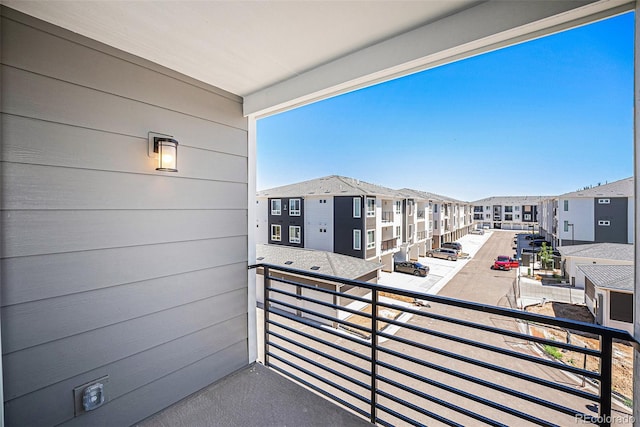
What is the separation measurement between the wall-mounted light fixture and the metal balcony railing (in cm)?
109

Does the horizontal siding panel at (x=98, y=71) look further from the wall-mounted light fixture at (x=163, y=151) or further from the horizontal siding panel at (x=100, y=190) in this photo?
the horizontal siding panel at (x=100, y=190)

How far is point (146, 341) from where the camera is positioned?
163cm

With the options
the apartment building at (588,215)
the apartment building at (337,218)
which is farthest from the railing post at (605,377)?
the apartment building at (337,218)

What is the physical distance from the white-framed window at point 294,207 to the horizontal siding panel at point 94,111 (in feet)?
34.9

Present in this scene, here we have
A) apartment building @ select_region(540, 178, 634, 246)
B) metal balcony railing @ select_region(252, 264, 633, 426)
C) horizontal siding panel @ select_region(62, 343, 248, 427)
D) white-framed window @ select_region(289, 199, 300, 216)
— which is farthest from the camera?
white-framed window @ select_region(289, 199, 300, 216)

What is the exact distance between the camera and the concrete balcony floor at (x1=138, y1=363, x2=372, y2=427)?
1603 mm

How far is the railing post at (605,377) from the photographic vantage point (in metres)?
0.99

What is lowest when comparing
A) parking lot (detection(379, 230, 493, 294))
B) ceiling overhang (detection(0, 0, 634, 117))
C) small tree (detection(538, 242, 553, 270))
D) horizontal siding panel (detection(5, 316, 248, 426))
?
parking lot (detection(379, 230, 493, 294))

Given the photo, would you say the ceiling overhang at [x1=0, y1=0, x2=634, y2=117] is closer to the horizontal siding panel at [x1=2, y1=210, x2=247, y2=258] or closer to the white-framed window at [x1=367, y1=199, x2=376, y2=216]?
the horizontal siding panel at [x1=2, y1=210, x2=247, y2=258]

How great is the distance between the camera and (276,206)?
13.4 m

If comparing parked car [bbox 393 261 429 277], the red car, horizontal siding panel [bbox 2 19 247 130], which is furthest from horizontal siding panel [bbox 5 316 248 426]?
the red car

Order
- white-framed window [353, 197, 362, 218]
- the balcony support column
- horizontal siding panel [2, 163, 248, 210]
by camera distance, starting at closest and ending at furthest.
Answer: the balcony support column
horizontal siding panel [2, 163, 248, 210]
white-framed window [353, 197, 362, 218]

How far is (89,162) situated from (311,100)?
4.78 ft

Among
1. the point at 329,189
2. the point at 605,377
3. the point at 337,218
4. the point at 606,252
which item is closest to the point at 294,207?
the point at 329,189
